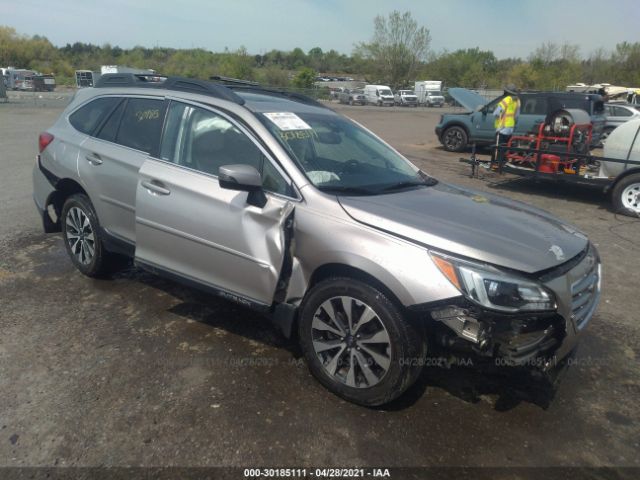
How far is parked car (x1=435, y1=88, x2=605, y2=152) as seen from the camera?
1212 centimetres

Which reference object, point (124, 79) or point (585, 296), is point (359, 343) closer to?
point (585, 296)

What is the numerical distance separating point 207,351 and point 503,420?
199 centimetres

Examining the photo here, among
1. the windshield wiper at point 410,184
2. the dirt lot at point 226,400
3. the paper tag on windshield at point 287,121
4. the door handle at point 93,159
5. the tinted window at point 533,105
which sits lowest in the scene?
the dirt lot at point 226,400

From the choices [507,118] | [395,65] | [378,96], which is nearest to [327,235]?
[507,118]

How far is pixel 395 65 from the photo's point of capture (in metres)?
73.1

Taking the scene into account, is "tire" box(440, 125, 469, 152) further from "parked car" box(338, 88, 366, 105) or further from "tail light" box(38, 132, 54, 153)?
"parked car" box(338, 88, 366, 105)

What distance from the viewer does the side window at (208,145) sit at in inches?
127

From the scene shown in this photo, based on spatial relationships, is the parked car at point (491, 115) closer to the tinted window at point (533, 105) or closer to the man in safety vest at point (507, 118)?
the tinted window at point (533, 105)

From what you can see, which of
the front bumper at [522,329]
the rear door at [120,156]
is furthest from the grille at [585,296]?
the rear door at [120,156]

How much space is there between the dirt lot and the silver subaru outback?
1.04 feet

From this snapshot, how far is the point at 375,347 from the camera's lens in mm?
2770

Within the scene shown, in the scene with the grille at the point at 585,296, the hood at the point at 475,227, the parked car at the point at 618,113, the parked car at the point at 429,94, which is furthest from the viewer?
the parked car at the point at 429,94

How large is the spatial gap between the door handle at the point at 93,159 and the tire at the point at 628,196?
758cm

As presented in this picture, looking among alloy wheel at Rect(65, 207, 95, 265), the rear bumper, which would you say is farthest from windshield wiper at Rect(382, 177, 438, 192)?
the rear bumper
